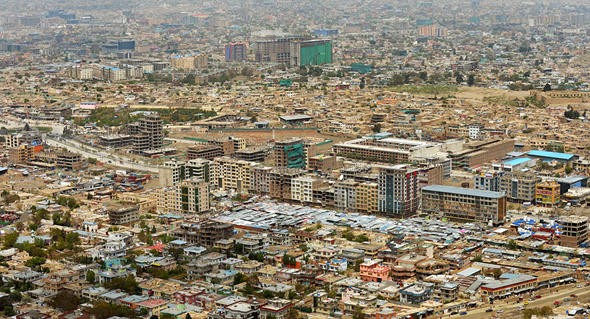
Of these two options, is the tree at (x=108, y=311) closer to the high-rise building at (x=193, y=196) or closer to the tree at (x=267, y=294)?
the tree at (x=267, y=294)

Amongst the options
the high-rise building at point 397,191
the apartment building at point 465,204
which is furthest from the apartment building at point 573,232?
the high-rise building at point 397,191

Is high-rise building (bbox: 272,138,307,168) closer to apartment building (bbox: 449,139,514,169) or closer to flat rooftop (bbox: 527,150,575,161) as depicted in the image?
apartment building (bbox: 449,139,514,169)

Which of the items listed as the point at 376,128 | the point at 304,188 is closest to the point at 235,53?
the point at 376,128

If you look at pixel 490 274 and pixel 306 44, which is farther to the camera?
pixel 306 44

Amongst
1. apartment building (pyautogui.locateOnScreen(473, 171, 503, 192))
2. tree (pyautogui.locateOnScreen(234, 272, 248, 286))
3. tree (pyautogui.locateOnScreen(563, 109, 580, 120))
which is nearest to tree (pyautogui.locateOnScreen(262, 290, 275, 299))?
tree (pyautogui.locateOnScreen(234, 272, 248, 286))

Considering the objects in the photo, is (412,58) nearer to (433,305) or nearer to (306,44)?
(306,44)

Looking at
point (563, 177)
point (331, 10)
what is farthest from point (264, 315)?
point (331, 10)
